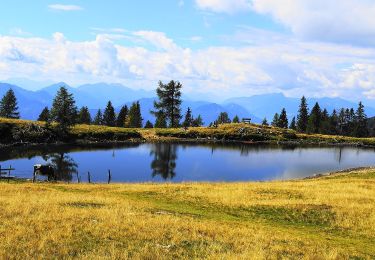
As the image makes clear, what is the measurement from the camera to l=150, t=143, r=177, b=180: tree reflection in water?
75.8 m

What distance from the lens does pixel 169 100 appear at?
15738 cm

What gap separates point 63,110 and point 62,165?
129 ft

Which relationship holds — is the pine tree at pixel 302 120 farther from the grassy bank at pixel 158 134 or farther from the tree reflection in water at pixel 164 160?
the tree reflection in water at pixel 164 160

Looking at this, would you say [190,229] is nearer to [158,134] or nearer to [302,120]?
[158,134]

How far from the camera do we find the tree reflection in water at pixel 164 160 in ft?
249

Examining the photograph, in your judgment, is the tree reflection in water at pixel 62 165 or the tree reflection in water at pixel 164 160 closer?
the tree reflection in water at pixel 62 165

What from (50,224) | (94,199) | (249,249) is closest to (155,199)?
(94,199)

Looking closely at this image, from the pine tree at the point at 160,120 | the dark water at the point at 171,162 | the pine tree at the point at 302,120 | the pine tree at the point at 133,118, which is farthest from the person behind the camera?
the pine tree at the point at 302,120

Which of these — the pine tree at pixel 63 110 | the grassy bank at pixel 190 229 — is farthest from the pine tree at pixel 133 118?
the grassy bank at pixel 190 229

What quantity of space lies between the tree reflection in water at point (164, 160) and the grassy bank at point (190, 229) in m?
37.2

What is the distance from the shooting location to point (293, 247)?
20016mm

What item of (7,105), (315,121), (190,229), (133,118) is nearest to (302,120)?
(315,121)

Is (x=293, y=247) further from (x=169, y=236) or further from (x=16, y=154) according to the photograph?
(x=16, y=154)

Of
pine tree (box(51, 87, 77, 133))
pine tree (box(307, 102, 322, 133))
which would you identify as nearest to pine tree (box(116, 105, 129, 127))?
pine tree (box(51, 87, 77, 133))
